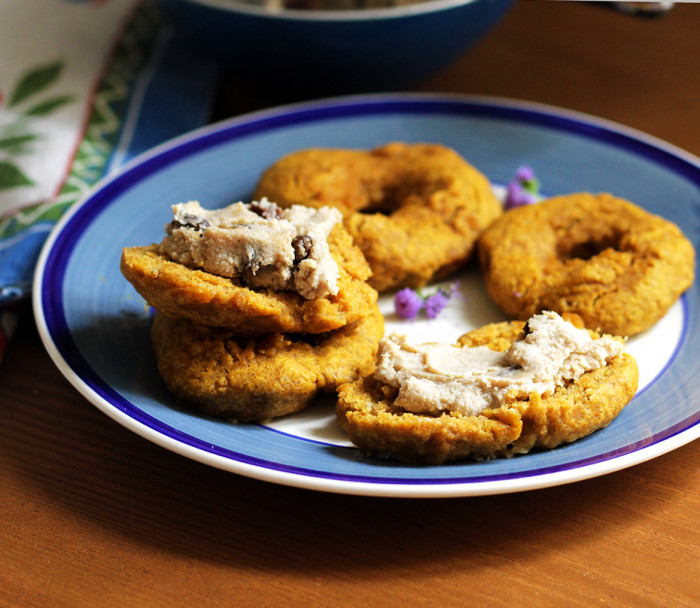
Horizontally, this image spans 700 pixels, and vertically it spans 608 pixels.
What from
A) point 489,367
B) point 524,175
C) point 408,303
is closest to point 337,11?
point 524,175

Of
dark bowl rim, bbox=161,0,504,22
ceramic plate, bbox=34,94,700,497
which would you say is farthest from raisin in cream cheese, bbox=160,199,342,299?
dark bowl rim, bbox=161,0,504,22

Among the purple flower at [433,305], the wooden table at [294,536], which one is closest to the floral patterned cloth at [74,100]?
the wooden table at [294,536]

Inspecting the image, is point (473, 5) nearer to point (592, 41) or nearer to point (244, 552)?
point (592, 41)

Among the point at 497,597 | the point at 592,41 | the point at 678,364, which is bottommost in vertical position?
the point at 497,597

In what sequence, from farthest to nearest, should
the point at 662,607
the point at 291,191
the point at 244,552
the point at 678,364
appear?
the point at 291,191 → the point at 678,364 → the point at 244,552 → the point at 662,607

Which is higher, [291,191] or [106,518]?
[291,191]

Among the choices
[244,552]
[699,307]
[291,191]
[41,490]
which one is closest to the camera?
[244,552]

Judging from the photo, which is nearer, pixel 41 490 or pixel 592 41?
pixel 41 490

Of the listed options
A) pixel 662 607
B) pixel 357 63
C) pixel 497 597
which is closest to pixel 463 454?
pixel 497 597

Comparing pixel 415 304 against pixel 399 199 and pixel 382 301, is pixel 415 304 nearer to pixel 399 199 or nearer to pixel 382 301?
pixel 382 301
